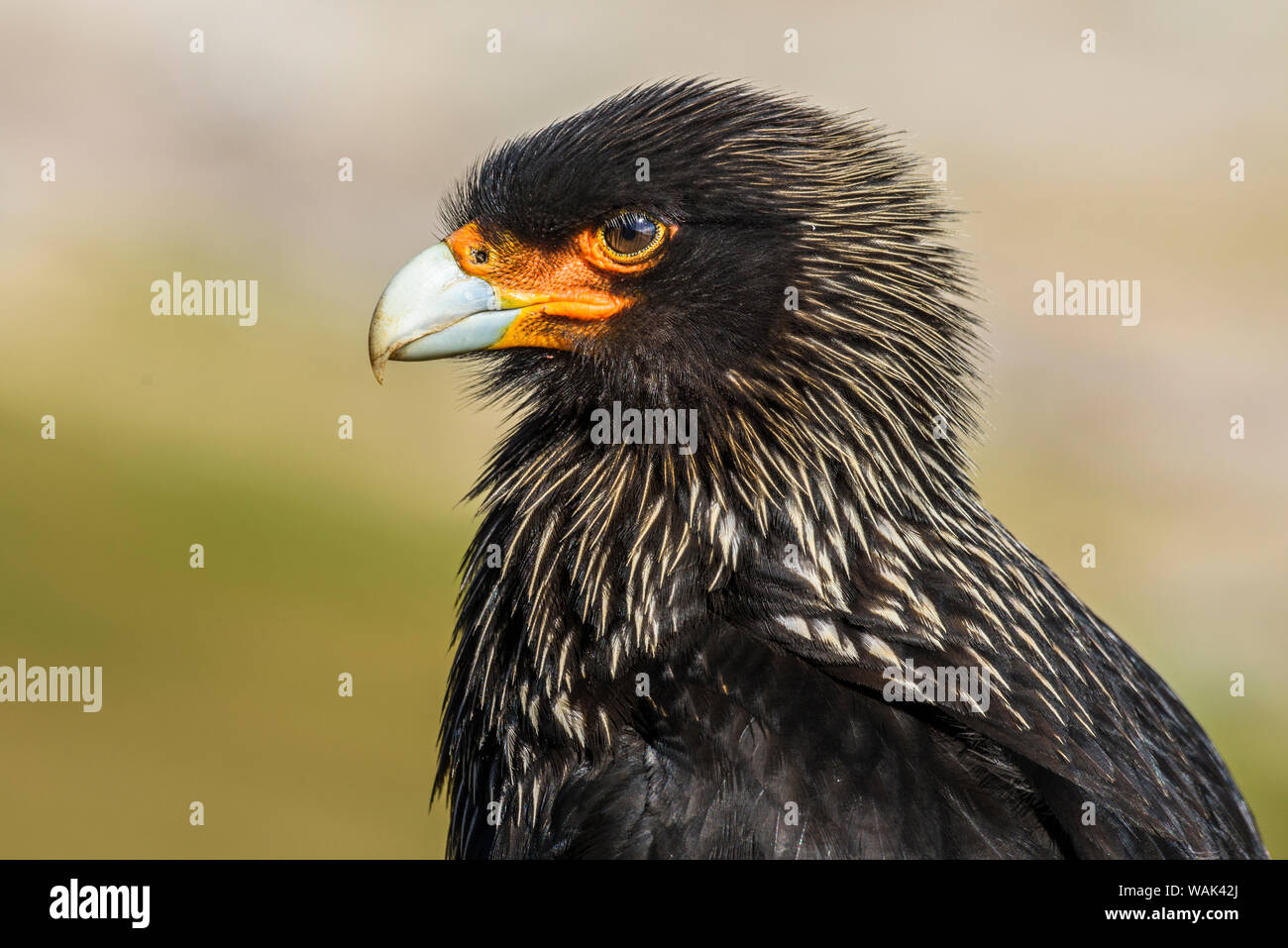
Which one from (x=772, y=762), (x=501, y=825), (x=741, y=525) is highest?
(x=741, y=525)

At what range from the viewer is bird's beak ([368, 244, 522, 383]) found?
4.16 meters

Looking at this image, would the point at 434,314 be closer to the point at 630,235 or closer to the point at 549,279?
the point at 549,279

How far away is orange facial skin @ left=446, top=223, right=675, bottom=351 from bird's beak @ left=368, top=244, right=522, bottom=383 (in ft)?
0.12

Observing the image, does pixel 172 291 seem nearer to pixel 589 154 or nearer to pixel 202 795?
pixel 202 795

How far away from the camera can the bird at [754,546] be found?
3.60m

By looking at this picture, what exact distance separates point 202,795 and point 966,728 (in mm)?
9462

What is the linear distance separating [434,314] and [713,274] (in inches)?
34.4

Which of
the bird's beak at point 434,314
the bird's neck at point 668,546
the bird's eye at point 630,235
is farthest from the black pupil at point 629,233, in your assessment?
the bird's neck at point 668,546

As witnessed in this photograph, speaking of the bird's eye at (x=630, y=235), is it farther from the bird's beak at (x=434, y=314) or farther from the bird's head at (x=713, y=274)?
the bird's beak at (x=434, y=314)

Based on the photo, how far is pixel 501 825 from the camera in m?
3.99

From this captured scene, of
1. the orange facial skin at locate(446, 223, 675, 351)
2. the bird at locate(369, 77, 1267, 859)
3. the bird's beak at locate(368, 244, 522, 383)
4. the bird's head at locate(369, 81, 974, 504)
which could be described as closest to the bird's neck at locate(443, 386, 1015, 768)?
the bird at locate(369, 77, 1267, 859)

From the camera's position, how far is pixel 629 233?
4.09 meters

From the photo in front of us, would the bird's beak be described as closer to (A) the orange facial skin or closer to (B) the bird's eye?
(A) the orange facial skin
